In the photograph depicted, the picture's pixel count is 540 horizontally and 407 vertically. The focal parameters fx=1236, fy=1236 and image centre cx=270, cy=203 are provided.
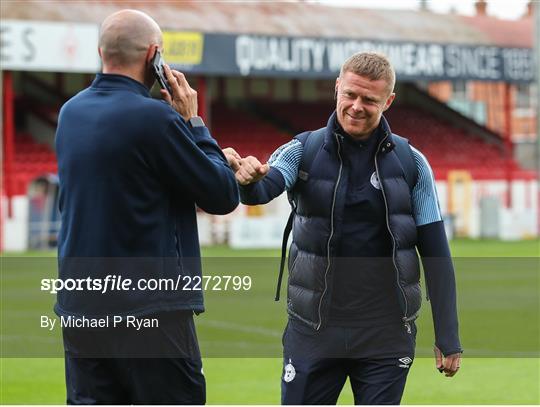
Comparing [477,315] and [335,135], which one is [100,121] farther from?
[477,315]

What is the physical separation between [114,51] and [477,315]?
1029 centimetres

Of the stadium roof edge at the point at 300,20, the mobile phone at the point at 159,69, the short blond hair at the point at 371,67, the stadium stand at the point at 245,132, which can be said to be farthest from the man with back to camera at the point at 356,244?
the stadium stand at the point at 245,132

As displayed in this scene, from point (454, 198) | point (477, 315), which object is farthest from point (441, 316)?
point (454, 198)

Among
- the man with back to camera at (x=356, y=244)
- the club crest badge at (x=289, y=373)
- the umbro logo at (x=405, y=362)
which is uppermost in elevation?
the man with back to camera at (x=356, y=244)

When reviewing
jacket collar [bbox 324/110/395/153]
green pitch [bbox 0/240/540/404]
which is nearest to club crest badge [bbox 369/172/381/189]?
jacket collar [bbox 324/110/395/153]

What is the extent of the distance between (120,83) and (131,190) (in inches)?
14.9

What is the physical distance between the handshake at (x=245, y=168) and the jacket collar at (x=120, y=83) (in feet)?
2.00

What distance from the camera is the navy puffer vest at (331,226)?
497 centimetres

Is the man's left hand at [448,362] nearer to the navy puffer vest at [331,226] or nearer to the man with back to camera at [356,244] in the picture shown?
the man with back to camera at [356,244]

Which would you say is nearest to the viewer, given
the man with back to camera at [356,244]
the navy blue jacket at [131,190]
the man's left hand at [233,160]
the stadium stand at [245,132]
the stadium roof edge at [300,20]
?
the navy blue jacket at [131,190]

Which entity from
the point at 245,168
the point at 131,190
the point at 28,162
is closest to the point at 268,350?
the point at 245,168

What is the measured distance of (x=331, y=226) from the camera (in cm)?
496

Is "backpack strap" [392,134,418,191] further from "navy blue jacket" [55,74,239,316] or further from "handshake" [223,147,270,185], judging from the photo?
"navy blue jacket" [55,74,239,316]

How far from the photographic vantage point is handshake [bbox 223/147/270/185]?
4.82 metres
